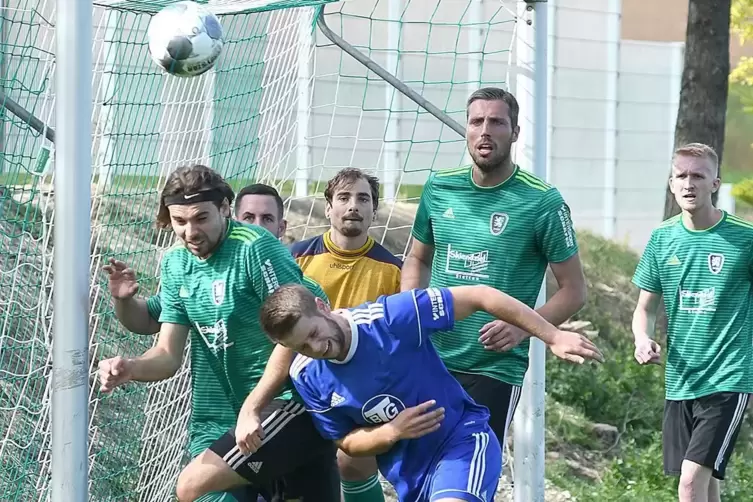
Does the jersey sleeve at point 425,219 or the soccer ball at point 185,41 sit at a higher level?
the soccer ball at point 185,41

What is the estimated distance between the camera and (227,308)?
4.75m

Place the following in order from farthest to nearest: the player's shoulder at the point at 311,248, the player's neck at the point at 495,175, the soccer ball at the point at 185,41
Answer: the player's shoulder at the point at 311,248 → the player's neck at the point at 495,175 → the soccer ball at the point at 185,41

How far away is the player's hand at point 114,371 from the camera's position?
4.39m

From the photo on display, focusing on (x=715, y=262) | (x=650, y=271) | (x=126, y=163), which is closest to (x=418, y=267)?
(x=650, y=271)

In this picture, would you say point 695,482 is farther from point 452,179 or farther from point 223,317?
point 223,317

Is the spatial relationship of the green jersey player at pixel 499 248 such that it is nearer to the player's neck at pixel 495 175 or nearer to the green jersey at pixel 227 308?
the player's neck at pixel 495 175

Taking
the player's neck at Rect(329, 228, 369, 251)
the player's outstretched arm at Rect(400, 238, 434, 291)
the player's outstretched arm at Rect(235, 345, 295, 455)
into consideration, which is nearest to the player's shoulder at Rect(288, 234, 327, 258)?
the player's neck at Rect(329, 228, 369, 251)

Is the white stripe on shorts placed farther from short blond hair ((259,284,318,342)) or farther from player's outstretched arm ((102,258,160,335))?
short blond hair ((259,284,318,342))

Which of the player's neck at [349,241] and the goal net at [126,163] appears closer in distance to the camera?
the player's neck at [349,241]

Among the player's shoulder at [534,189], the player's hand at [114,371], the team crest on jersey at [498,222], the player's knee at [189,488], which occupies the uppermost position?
the player's shoulder at [534,189]

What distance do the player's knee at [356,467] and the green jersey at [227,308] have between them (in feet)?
2.32

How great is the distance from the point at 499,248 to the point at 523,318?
41.0 inches

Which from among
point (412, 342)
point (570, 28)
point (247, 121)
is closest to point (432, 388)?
point (412, 342)

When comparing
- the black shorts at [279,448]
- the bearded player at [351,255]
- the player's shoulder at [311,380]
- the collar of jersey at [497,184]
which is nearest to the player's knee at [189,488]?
the black shorts at [279,448]
